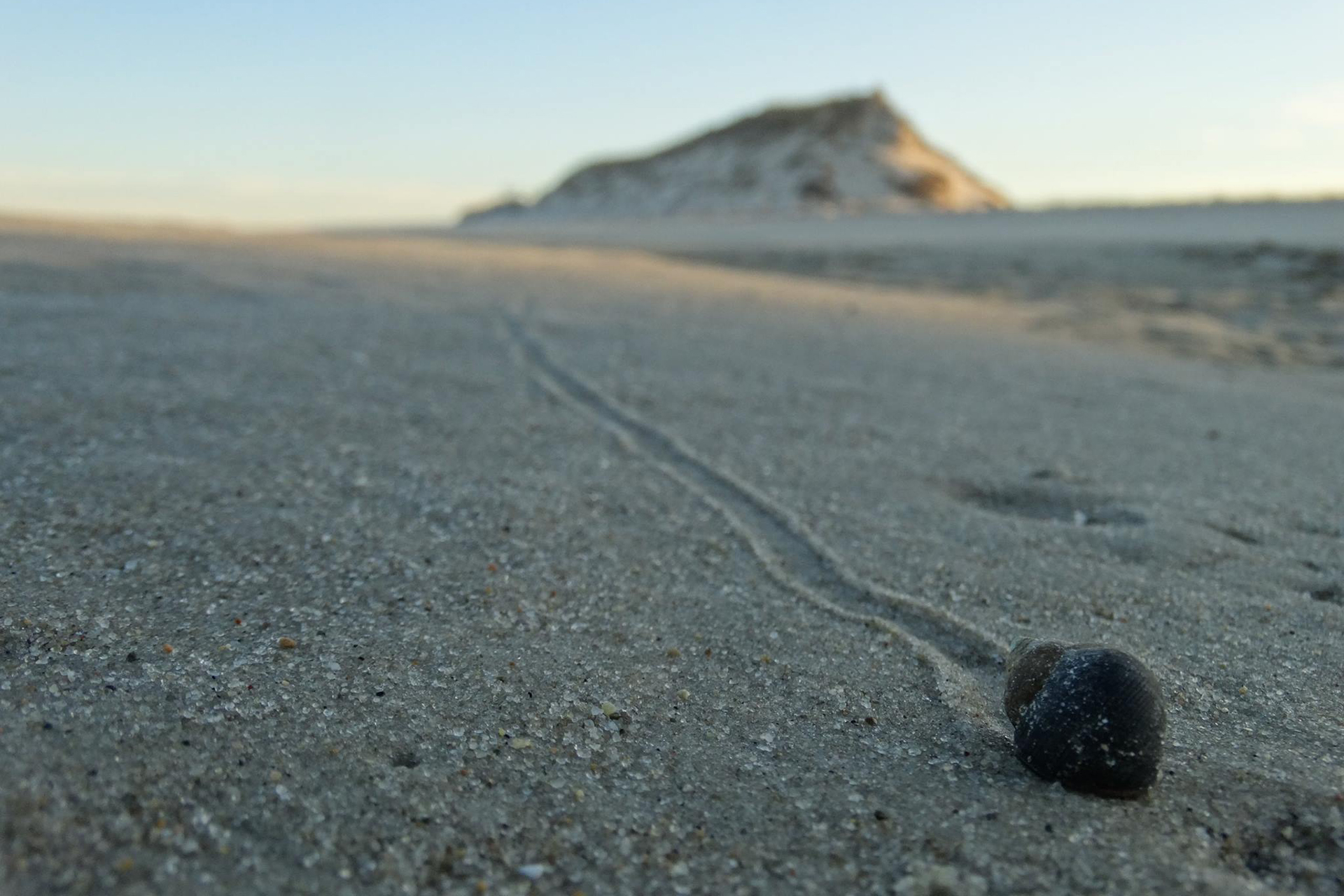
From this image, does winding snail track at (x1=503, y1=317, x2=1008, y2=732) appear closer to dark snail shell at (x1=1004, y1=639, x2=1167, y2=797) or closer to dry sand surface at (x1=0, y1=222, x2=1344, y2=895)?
dry sand surface at (x1=0, y1=222, x2=1344, y2=895)

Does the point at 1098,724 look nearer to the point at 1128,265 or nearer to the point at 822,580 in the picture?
the point at 822,580

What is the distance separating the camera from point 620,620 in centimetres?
263

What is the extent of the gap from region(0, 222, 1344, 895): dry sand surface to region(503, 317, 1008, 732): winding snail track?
0.02 metres

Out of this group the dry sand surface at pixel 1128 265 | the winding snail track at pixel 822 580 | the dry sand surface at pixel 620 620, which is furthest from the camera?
the dry sand surface at pixel 1128 265

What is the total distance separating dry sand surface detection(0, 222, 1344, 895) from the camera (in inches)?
68.5

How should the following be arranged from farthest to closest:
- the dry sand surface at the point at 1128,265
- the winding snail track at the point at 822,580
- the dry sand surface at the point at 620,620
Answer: the dry sand surface at the point at 1128,265
the winding snail track at the point at 822,580
the dry sand surface at the point at 620,620

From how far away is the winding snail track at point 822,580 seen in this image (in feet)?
7.93

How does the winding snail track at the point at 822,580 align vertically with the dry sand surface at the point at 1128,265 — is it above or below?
below

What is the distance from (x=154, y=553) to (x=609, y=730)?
4.46 ft

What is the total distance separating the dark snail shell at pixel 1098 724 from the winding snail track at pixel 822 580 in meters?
0.26

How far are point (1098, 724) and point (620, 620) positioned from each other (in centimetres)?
117

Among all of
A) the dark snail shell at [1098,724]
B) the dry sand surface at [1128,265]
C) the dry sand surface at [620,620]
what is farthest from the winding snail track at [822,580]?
the dry sand surface at [1128,265]

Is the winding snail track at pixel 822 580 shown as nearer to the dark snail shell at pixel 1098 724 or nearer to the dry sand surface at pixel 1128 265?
the dark snail shell at pixel 1098 724

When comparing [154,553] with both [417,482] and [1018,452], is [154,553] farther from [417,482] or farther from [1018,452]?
[1018,452]
